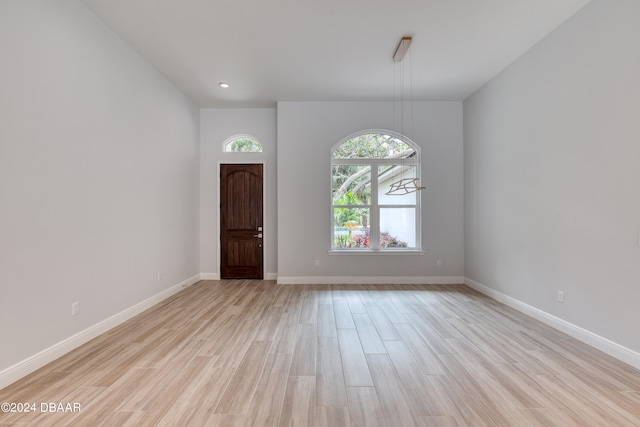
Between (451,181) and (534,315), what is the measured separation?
105 inches

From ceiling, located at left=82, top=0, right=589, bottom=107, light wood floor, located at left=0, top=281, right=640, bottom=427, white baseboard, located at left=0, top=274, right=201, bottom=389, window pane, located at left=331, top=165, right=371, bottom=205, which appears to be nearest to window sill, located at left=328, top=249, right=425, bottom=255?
window pane, located at left=331, top=165, right=371, bottom=205

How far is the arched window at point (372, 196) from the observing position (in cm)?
561

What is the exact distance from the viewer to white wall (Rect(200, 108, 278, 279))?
5828 mm

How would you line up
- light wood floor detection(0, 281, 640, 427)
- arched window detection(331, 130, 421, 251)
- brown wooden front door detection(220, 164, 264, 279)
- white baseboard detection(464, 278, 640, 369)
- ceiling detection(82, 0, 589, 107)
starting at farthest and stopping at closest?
brown wooden front door detection(220, 164, 264, 279)
arched window detection(331, 130, 421, 251)
ceiling detection(82, 0, 589, 107)
white baseboard detection(464, 278, 640, 369)
light wood floor detection(0, 281, 640, 427)

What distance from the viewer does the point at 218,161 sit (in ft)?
19.2

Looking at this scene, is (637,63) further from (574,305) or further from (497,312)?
(497,312)

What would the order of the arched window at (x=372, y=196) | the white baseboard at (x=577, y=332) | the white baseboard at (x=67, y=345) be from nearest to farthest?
the white baseboard at (x=67, y=345) → the white baseboard at (x=577, y=332) → the arched window at (x=372, y=196)

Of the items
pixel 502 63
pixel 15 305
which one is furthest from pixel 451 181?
pixel 15 305

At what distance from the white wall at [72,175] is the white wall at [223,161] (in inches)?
55.5

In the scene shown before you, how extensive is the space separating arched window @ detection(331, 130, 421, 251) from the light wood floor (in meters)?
2.02

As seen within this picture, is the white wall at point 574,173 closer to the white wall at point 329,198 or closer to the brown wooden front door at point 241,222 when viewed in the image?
the white wall at point 329,198

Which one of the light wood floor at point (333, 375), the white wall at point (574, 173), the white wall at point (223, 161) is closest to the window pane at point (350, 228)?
the white wall at point (223, 161)

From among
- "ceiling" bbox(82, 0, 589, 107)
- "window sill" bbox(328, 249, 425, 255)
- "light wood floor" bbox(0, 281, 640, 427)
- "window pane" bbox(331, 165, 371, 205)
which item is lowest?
"light wood floor" bbox(0, 281, 640, 427)

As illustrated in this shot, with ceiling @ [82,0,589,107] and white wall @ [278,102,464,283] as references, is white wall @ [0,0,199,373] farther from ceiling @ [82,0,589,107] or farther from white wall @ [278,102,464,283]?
white wall @ [278,102,464,283]
